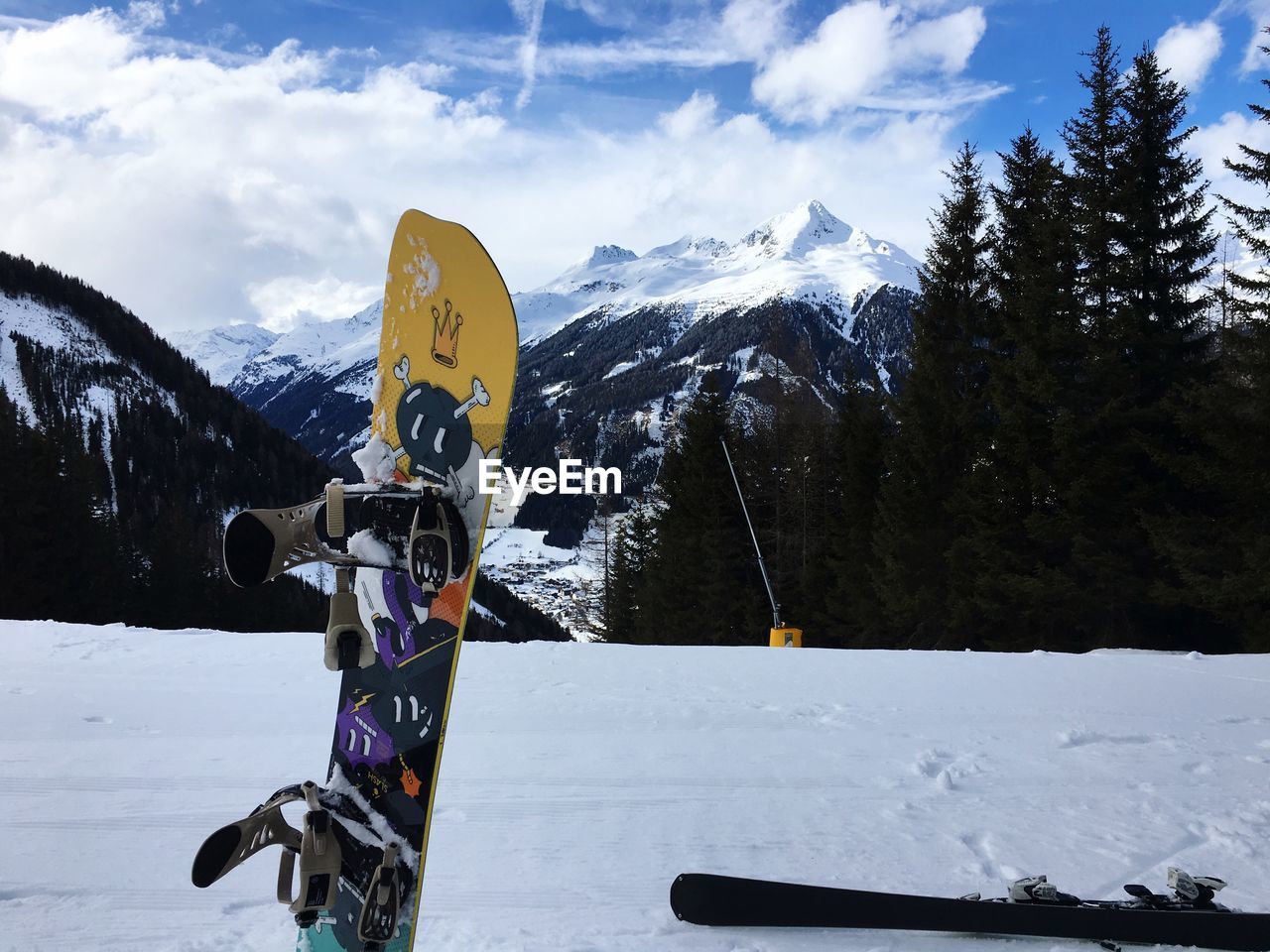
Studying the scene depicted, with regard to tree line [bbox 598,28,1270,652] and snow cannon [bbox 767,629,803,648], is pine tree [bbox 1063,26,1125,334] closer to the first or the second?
tree line [bbox 598,28,1270,652]

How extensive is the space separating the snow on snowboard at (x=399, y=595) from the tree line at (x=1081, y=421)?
1355 cm

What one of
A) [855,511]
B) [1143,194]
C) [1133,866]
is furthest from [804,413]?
[1133,866]

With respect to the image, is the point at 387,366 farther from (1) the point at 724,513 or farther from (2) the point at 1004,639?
(1) the point at 724,513

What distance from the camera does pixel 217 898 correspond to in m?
3.04

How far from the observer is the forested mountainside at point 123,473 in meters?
27.4

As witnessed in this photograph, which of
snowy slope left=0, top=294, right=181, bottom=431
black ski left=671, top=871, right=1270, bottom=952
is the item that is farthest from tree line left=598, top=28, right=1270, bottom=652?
snowy slope left=0, top=294, right=181, bottom=431

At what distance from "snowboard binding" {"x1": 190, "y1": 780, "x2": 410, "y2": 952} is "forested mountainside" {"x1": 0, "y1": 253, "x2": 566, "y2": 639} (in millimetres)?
11811

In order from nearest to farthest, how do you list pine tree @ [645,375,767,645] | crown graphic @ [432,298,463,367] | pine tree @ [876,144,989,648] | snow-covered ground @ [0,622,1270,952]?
crown graphic @ [432,298,463,367]
snow-covered ground @ [0,622,1270,952]
pine tree @ [876,144,989,648]
pine tree @ [645,375,767,645]

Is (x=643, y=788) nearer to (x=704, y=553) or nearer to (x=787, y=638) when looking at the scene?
(x=787, y=638)

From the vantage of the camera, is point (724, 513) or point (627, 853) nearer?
point (627, 853)

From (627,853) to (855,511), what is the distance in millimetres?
18140

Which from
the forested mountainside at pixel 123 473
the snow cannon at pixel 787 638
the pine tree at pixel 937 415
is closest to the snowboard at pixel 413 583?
the snow cannon at pixel 787 638

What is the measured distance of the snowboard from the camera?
2.23 meters

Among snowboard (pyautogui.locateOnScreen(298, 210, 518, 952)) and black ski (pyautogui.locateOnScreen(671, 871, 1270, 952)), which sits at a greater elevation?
snowboard (pyautogui.locateOnScreen(298, 210, 518, 952))
